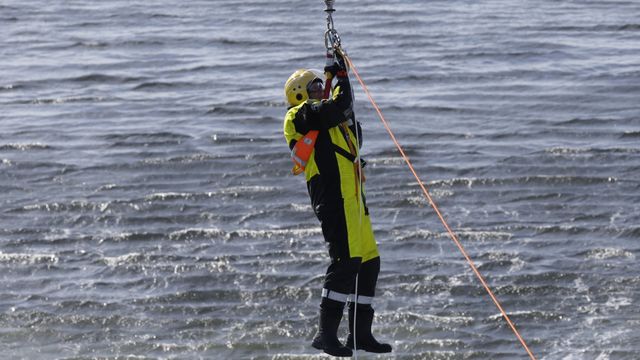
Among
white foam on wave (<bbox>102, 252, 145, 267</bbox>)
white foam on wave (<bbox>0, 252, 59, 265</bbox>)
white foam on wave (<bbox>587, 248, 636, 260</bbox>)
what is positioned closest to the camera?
white foam on wave (<bbox>587, 248, 636, 260</bbox>)

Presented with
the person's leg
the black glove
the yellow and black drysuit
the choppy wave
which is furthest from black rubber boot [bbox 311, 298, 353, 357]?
the choppy wave

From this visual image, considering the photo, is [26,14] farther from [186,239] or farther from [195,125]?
[186,239]

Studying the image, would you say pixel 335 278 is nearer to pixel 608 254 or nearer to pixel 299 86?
pixel 299 86

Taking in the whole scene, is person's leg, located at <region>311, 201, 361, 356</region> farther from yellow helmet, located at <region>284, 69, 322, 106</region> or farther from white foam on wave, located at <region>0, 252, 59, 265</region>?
white foam on wave, located at <region>0, 252, 59, 265</region>

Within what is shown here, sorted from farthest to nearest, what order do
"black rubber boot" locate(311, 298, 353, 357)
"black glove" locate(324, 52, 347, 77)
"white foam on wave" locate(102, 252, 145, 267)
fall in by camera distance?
1. "white foam on wave" locate(102, 252, 145, 267)
2. "black rubber boot" locate(311, 298, 353, 357)
3. "black glove" locate(324, 52, 347, 77)

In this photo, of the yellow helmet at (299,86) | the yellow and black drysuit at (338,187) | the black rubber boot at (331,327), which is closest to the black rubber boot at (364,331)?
the black rubber boot at (331,327)

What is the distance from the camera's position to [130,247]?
55.2 feet

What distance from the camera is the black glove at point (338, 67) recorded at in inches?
364

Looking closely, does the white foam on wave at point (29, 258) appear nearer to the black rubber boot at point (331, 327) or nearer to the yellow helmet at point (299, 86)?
the black rubber boot at point (331, 327)

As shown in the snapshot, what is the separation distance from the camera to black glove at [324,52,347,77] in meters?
9.26

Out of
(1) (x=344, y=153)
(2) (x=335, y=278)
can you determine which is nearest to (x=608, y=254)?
(2) (x=335, y=278)

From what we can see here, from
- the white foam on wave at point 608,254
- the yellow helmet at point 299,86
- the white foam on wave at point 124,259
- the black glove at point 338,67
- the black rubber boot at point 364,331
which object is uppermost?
the black glove at point 338,67

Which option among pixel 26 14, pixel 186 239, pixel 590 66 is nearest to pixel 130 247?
pixel 186 239

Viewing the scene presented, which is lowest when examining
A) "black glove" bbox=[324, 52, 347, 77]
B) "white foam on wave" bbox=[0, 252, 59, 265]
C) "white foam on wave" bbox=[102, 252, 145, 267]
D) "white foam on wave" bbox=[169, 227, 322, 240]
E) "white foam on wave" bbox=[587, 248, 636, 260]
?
"white foam on wave" bbox=[0, 252, 59, 265]
